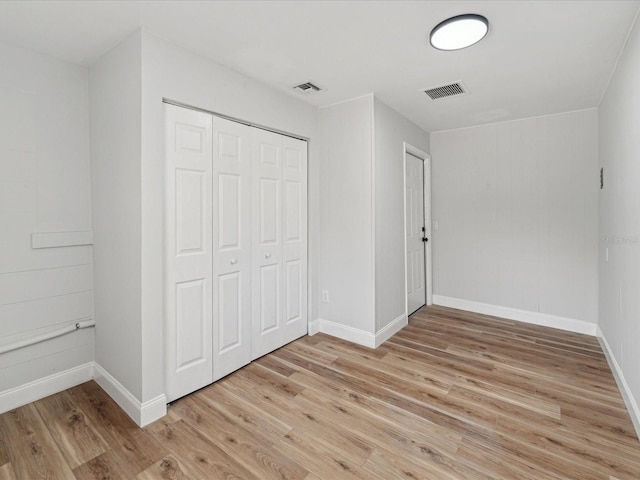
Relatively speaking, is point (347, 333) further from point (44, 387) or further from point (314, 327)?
point (44, 387)

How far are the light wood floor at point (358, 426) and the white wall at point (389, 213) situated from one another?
688 millimetres

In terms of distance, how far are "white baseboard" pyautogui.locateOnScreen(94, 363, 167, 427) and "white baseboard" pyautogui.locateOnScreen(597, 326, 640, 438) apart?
2.96 meters

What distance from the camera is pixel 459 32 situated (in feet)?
6.64

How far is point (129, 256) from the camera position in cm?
214

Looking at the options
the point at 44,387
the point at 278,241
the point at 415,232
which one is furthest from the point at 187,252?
the point at 415,232

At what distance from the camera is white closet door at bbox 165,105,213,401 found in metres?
2.22

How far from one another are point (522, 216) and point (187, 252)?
387 cm

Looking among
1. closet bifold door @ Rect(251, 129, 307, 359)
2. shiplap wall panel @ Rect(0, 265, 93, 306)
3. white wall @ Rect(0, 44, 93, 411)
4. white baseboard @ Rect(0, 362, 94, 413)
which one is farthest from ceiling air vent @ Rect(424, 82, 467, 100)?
white baseboard @ Rect(0, 362, 94, 413)

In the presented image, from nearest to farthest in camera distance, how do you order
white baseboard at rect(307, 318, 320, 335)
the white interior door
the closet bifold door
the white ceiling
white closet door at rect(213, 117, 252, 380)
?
the white ceiling → white closet door at rect(213, 117, 252, 380) → the closet bifold door → white baseboard at rect(307, 318, 320, 335) → the white interior door

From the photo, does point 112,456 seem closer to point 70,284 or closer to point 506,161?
point 70,284

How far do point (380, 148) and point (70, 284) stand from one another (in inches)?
117

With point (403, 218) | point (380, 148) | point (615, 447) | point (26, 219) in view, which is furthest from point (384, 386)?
point (26, 219)

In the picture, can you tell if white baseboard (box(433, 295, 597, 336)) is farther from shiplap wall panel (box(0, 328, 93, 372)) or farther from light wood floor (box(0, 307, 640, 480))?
shiplap wall panel (box(0, 328, 93, 372))

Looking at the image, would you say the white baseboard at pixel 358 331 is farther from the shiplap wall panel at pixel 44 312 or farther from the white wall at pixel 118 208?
the shiplap wall panel at pixel 44 312
